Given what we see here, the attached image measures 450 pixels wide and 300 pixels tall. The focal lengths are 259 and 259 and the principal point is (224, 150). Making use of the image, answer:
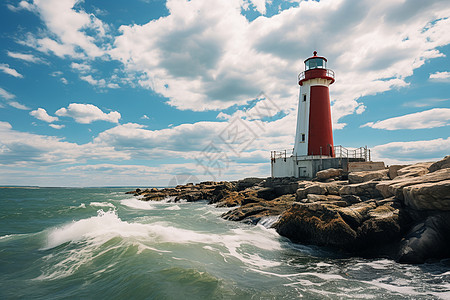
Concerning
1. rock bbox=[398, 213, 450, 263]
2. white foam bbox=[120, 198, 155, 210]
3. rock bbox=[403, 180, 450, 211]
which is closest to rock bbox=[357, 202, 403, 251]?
rock bbox=[398, 213, 450, 263]

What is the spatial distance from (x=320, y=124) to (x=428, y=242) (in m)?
16.5

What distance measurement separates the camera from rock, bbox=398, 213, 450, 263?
689 centimetres

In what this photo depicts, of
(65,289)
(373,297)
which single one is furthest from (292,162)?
(65,289)

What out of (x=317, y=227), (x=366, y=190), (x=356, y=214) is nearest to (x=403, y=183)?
(x=366, y=190)

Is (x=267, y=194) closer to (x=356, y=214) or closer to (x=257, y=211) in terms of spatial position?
(x=257, y=211)

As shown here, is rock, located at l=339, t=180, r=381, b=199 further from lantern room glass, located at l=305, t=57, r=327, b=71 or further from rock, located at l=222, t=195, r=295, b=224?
lantern room glass, located at l=305, t=57, r=327, b=71

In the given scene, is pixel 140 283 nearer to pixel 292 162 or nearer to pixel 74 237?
pixel 74 237

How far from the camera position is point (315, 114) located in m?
22.7

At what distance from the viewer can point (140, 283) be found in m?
5.67

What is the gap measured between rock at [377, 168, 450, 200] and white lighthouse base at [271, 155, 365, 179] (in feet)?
33.3

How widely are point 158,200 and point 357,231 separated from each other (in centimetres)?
2669

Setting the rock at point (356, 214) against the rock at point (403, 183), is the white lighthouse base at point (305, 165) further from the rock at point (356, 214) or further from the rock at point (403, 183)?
the rock at point (356, 214)

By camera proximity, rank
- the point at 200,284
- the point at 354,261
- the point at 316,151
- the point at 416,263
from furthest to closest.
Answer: the point at 316,151 → the point at 354,261 → the point at 416,263 → the point at 200,284

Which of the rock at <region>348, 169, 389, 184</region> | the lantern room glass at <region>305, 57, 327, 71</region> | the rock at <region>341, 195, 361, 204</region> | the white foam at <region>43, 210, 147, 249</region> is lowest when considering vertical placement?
the white foam at <region>43, 210, 147, 249</region>
